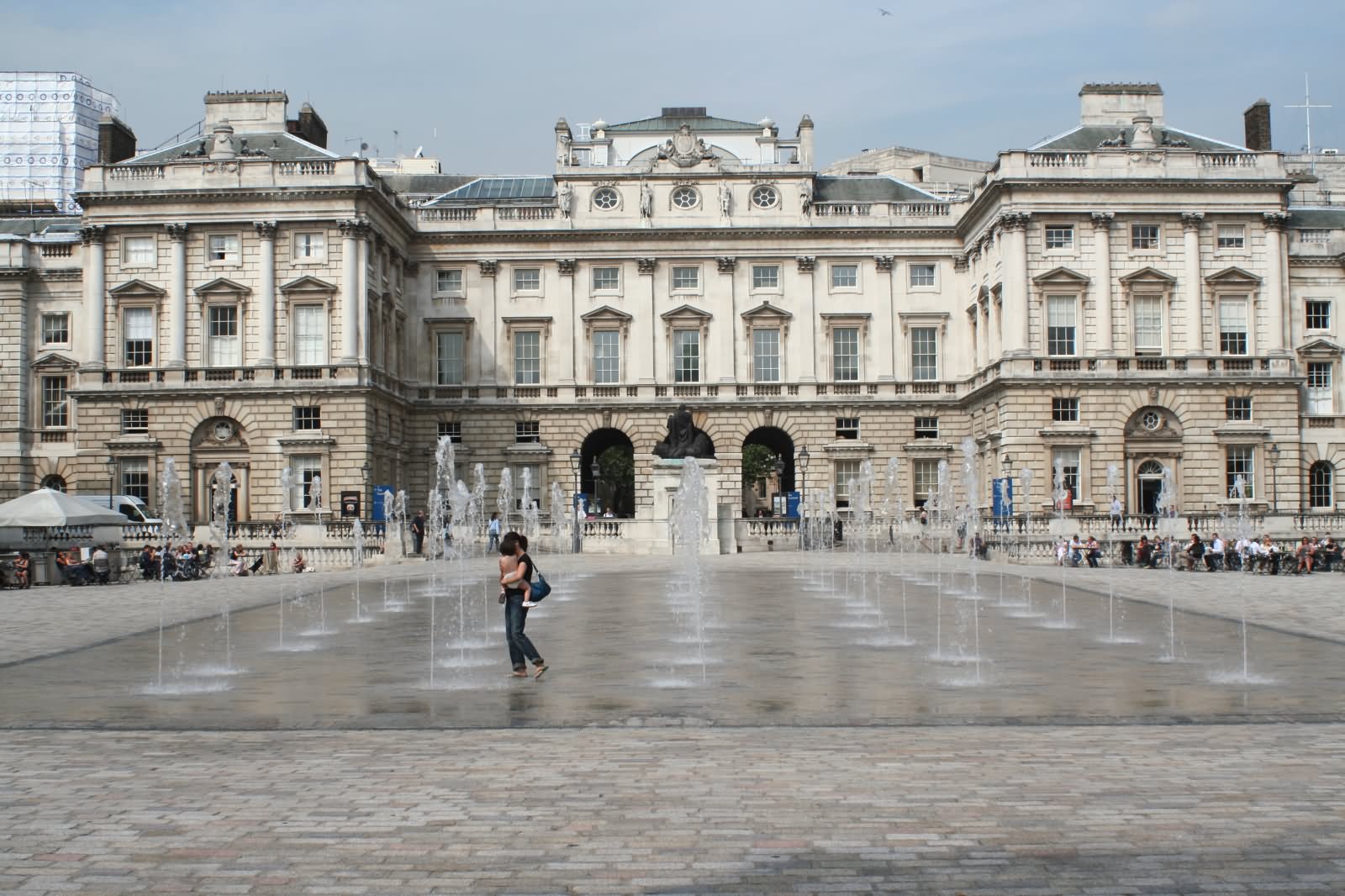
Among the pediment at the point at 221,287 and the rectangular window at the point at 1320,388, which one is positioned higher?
the pediment at the point at 221,287

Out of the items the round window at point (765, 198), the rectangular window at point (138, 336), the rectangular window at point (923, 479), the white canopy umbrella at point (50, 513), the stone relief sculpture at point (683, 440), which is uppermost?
the round window at point (765, 198)

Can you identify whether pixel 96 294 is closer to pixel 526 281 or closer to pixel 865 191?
pixel 526 281

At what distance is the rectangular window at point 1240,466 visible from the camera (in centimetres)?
5469

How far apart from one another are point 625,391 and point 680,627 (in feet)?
138

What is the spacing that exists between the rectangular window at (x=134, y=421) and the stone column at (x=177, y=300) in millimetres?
2295

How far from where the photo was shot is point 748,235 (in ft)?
205

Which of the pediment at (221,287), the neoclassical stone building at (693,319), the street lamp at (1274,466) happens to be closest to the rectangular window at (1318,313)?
the neoclassical stone building at (693,319)

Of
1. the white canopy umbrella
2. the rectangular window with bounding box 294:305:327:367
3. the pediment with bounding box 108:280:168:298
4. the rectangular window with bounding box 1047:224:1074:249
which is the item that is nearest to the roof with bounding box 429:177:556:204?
the rectangular window with bounding box 294:305:327:367

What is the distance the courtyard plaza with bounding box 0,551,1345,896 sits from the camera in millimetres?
7359

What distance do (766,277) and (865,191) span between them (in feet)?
23.5

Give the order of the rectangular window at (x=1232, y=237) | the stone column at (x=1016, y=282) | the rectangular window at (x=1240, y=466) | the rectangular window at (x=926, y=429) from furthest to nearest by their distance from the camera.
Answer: the rectangular window at (x=926, y=429) < the rectangular window at (x=1232, y=237) < the rectangular window at (x=1240, y=466) < the stone column at (x=1016, y=282)

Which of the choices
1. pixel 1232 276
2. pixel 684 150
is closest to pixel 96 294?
pixel 684 150

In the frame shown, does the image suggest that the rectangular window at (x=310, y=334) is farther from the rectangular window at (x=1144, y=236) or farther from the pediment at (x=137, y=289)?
the rectangular window at (x=1144, y=236)

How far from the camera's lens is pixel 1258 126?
6153cm
